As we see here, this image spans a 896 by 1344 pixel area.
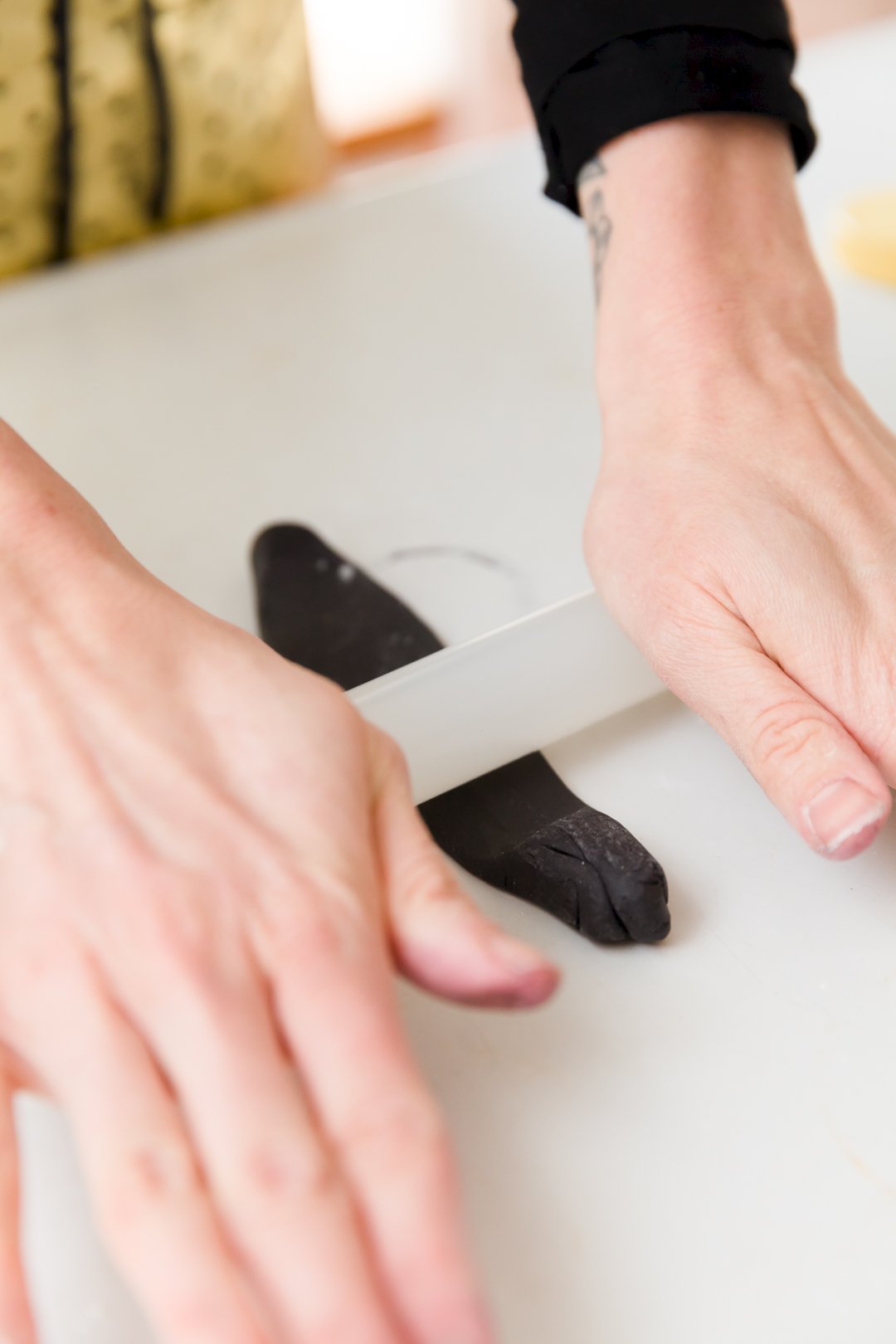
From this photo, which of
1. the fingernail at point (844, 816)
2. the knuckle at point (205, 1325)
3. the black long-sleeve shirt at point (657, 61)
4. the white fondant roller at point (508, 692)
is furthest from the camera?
the black long-sleeve shirt at point (657, 61)

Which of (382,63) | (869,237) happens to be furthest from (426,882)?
(382,63)

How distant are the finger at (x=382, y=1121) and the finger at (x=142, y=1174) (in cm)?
5

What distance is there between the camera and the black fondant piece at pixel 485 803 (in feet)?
1.85

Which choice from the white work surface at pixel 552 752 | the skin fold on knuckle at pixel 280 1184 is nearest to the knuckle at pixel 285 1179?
the skin fold on knuckle at pixel 280 1184

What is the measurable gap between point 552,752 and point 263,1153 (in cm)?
33

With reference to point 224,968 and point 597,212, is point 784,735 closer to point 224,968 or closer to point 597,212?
point 224,968

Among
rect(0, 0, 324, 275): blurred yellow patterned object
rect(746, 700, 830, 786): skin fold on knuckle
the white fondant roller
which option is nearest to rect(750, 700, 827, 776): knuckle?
rect(746, 700, 830, 786): skin fold on knuckle

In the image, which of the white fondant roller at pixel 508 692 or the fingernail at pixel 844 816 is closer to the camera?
the fingernail at pixel 844 816

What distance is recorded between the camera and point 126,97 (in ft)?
3.47

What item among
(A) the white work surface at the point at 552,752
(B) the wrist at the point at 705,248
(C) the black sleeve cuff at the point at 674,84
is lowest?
(A) the white work surface at the point at 552,752

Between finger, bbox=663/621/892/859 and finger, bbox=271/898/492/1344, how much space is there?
0.22m

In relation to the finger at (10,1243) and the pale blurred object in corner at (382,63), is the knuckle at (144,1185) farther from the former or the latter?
the pale blurred object in corner at (382,63)

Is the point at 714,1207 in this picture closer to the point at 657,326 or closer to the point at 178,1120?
the point at 178,1120

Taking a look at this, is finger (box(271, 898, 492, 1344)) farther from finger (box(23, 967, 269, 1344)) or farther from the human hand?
the human hand
